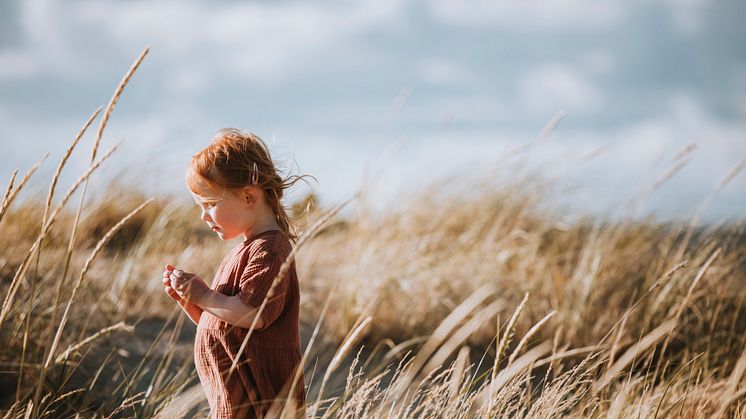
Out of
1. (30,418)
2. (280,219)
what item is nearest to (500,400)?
(280,219)

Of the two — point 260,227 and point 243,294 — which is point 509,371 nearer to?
point 243,294

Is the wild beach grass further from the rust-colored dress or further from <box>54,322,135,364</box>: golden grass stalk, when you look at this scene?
the rust-colored dress

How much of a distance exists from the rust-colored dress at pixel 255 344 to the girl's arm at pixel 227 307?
0.10 feet

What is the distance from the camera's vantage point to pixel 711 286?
9.88 ft

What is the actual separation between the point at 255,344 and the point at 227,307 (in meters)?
0.15

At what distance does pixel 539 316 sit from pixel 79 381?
2.20m

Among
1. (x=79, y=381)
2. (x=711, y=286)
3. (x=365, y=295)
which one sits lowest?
(x=711, y=286)

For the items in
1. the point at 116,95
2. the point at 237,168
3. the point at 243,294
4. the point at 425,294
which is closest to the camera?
the point at 116,95

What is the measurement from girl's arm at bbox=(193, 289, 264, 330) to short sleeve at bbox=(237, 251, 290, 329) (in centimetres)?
2

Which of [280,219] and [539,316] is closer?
[280,219]

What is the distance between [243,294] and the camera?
153 cm

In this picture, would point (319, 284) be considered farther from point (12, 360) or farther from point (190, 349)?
point (12, 360)

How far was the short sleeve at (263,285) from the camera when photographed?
1513 millimetres

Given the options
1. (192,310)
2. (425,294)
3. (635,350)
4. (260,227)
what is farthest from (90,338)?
(425,294)
